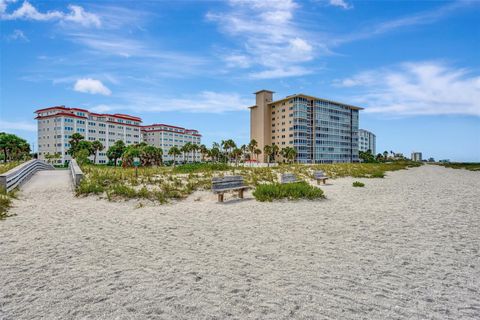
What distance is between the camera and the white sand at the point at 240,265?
3.45m

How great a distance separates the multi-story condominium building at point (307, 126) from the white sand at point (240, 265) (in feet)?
333

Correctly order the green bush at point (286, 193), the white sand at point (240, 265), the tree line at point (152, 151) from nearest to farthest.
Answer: the white sand at point (240, 265) < the green bush at point (286, 193) < the tree line at point (152, 151)

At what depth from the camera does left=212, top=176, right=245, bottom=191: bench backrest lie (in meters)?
11.1

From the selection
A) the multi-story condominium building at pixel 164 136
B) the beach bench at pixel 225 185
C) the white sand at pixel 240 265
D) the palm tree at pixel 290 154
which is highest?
the multi-story condominium building at pixel 164 136

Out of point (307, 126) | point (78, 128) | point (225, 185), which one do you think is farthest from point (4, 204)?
point (307, 126)

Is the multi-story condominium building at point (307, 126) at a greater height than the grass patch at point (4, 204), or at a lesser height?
greater

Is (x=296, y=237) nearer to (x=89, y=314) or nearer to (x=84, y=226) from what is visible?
(x=89, y=314)

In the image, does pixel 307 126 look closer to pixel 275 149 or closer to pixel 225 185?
pixel 275 149

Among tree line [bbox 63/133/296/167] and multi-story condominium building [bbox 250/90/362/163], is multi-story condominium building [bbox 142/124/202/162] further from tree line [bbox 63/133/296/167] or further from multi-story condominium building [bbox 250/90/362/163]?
multi-story condominium building [bbox 250/90/362/163]

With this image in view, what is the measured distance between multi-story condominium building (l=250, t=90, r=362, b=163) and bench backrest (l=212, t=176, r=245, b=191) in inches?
3818

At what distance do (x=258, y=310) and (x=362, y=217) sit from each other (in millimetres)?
6194

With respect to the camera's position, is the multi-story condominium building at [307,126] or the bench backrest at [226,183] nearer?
the bench backrest at [226,183]


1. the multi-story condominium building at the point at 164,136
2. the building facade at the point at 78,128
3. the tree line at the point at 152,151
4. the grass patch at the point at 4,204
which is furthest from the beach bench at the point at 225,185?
the multi-story condominium building at the point at 164,136

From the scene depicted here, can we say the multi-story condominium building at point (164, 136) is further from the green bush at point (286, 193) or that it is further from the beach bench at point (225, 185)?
the green bush at point (286, 193)
